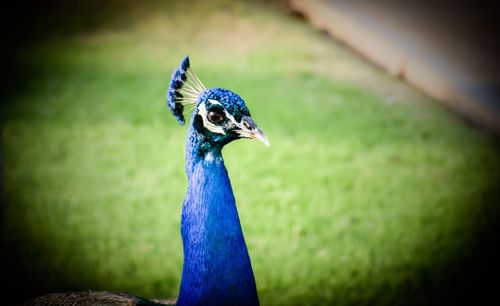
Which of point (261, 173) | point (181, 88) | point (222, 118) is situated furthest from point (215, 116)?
point (261, 173)

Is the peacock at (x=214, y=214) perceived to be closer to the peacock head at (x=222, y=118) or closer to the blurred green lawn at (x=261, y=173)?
the peacock head at (x=222, y=118)

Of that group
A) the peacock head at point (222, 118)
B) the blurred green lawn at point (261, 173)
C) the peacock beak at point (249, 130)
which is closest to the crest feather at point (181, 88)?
the peacock head at point (222, 118)

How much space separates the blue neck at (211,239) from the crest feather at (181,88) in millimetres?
130

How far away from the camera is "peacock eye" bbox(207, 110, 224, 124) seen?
143 cm

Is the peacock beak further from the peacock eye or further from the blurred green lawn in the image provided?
the blurred green lawn

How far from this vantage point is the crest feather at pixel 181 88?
1532 millimetres

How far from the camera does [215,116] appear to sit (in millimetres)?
1431

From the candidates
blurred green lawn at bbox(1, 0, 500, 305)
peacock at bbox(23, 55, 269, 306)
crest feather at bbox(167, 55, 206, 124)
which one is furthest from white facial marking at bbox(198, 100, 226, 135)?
blurred green lawn at bbox(1, 0, 500, 305)

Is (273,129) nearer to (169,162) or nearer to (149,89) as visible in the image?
(169,162)

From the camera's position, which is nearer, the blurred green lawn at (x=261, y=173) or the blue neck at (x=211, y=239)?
the blue neck at (x=211, y=239)

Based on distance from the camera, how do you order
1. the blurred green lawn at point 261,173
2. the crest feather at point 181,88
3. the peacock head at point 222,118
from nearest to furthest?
the peacock head at point 222,118 < the crest feather at point 181,88 < the blurred green lawn at point 261,173

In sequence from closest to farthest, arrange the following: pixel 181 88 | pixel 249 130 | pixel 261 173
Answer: pixel 249 130 < pixel 181 88 < pixel 261 173

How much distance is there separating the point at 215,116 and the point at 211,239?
0.35 m

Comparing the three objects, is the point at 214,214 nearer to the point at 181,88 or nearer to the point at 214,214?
the point at 214,214
